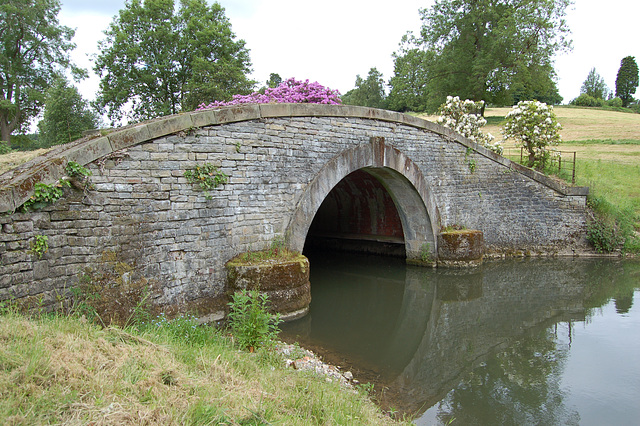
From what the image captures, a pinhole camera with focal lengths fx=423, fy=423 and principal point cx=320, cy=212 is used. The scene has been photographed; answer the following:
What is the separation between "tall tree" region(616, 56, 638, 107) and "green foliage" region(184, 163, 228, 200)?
196 feet

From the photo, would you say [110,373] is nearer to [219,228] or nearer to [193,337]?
[193,337]

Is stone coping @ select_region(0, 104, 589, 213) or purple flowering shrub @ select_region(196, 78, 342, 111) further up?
purple flowering shrub @ select_region(196, 78, 342, 111)

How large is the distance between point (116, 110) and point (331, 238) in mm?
15454

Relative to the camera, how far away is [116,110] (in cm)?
2289

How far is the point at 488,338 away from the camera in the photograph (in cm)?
688

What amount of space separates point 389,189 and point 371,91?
36.3 metres

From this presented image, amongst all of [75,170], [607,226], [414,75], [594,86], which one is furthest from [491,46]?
[594,86]

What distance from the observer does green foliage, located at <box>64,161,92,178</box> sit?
4598 millimetres

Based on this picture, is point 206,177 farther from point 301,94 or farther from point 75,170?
point 301,94

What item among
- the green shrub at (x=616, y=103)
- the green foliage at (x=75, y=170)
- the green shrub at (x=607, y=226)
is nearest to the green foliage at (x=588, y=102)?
the green shrub at (x=616, y=103)

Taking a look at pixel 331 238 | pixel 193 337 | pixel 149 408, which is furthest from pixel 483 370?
pixel 331 238

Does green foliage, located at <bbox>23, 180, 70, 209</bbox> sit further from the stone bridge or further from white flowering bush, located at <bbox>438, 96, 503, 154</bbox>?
white flowering bush, located at <bbox>438, 96, 503, 154</bbox>

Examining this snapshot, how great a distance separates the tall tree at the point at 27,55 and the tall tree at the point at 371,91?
26.8 meters

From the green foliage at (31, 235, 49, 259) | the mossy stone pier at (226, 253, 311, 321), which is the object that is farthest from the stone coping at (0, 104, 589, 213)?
the mossy stone pier at (226, 253, 311, 321)
